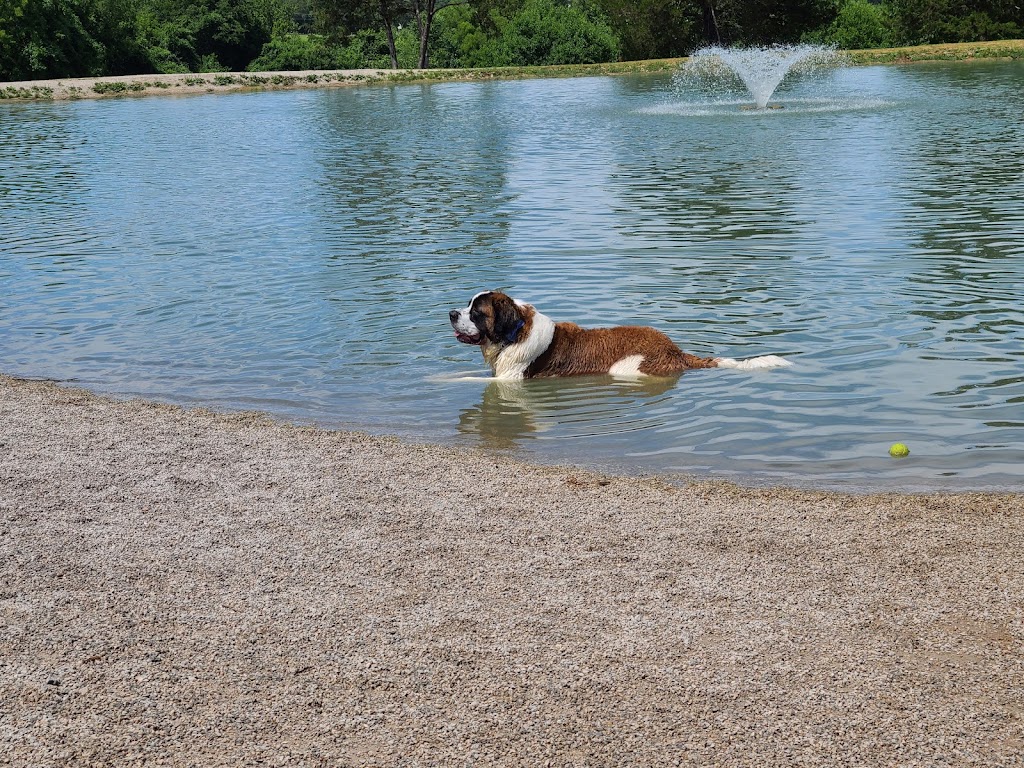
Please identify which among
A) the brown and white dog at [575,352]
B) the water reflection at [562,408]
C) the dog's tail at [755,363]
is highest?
the brown and white dog at [575,352]

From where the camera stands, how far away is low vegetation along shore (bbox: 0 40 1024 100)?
56531 mm

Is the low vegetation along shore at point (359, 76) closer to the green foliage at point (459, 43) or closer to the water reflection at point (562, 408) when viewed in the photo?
the green foliage at point (459, 43)

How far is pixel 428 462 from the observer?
25.4 ft

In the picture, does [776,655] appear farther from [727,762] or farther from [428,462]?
[428,462]

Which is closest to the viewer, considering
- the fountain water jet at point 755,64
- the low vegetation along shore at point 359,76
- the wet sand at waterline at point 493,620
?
the wet sand at waterline at point 493,620

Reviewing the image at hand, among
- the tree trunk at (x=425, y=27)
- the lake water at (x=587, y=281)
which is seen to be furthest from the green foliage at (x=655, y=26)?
the lake water at (x=587, y=281)

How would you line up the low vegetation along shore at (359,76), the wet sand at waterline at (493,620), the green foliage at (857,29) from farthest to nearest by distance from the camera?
the green foliage at (857,29) < the low vegetation along shore at (359,76) < the wet sand at waterline at (493,620)

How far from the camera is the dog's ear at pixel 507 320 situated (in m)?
9.30

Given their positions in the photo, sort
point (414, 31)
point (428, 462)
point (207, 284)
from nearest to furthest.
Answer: point (428, 462) < point (207, 284) < point (414, 31)

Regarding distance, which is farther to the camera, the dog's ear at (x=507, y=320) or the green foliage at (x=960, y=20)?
the green foliage at (x=960, y=20)

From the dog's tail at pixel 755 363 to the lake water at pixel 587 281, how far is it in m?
0.14

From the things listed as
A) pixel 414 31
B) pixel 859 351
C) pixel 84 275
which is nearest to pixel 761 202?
pixel 859 351

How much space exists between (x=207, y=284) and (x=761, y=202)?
875 cm

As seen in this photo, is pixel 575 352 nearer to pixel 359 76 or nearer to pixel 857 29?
pixel 359 76
